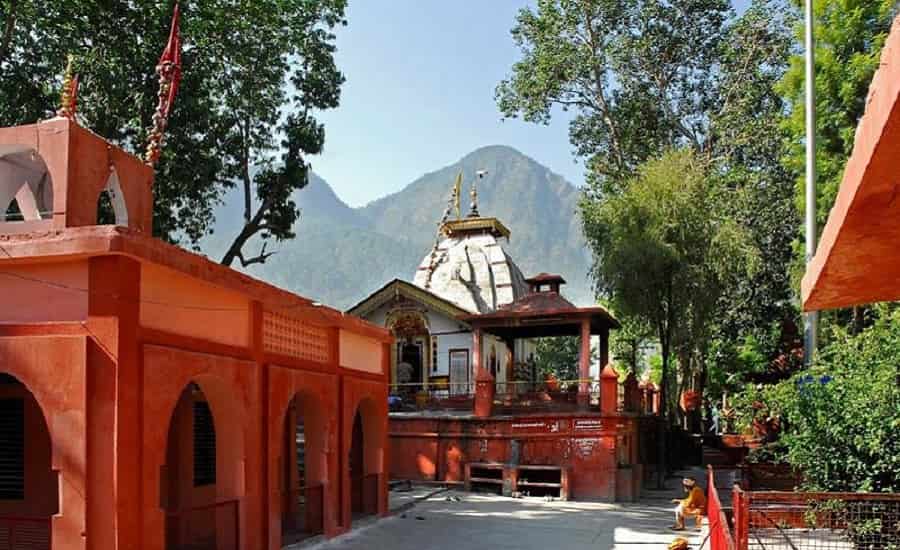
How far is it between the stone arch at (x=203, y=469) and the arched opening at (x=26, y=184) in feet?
10.7

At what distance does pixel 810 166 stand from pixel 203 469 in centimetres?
1331

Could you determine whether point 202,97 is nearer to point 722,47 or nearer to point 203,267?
point 203,267

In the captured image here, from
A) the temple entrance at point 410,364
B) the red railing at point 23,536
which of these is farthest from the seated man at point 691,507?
the temple entrance at point 410,364

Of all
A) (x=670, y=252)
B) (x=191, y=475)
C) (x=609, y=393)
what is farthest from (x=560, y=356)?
(x=191, y=475)

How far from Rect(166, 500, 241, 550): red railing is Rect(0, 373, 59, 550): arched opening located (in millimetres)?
1654

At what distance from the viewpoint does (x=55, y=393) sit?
8.45 m

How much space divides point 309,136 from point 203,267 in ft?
46.9

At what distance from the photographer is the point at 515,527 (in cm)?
1605

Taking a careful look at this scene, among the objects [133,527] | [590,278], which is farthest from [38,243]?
[590,278]

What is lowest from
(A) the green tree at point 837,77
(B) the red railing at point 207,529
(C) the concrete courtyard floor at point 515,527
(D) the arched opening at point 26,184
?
(C) the concrete courtyard floor at point 515,527

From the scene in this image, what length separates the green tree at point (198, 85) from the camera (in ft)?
64.8

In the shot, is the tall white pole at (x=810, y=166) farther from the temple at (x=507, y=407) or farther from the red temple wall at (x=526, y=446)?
the red temple wall at (x=526, y=446)

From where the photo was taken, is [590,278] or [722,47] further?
[722,47]

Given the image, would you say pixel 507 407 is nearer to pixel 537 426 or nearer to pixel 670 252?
pixel 537 426
